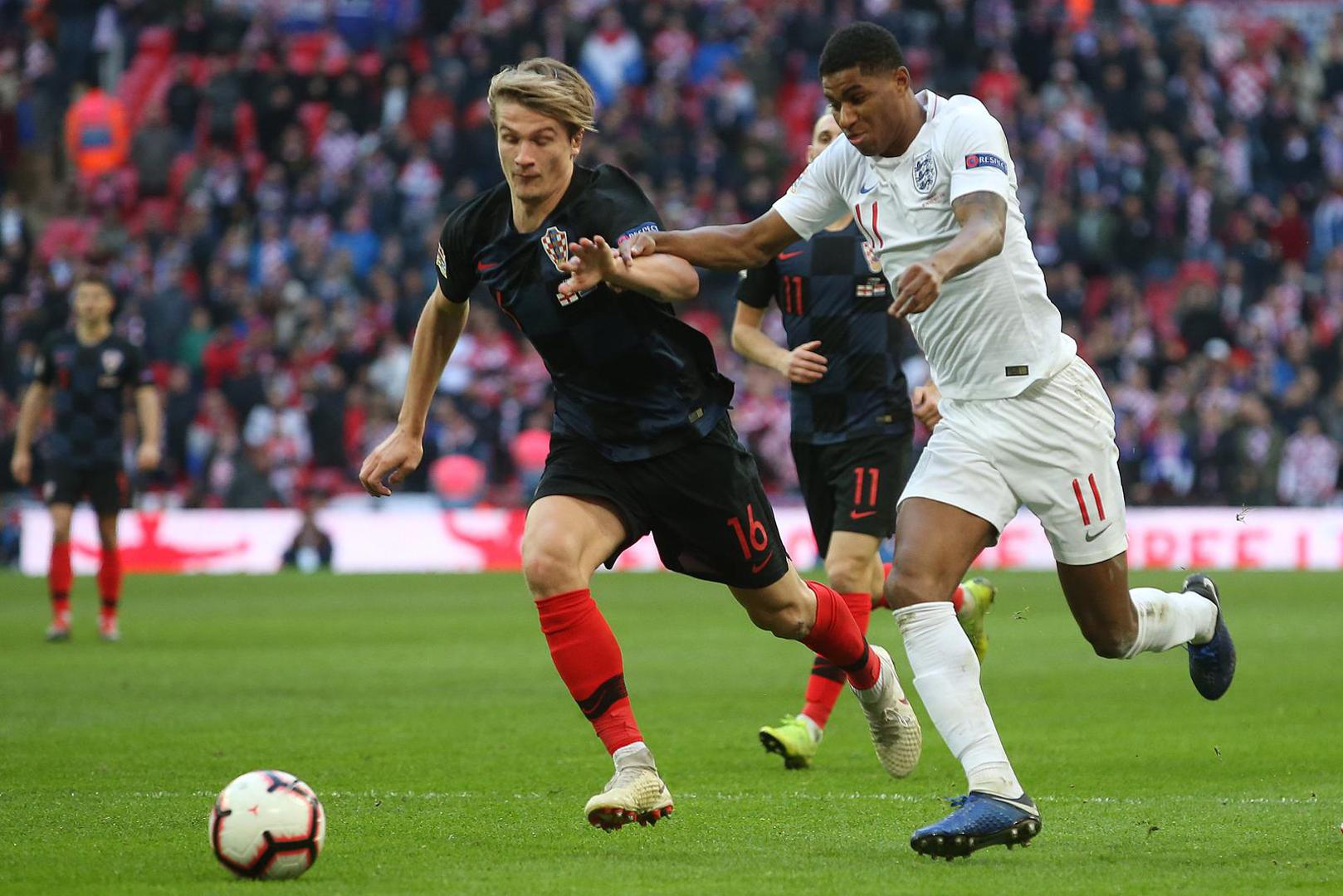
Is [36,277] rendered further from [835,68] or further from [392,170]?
[835,68]

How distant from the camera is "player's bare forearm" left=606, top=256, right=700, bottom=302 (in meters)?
5.92

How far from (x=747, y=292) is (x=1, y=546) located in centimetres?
1593

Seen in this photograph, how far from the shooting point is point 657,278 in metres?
5.96

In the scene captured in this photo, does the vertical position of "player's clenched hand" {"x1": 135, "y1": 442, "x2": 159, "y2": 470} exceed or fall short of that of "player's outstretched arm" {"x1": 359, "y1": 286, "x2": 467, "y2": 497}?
it falls short

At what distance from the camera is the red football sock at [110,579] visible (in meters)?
14.2

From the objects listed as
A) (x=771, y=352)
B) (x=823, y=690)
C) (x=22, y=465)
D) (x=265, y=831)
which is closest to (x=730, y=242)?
(x=771, y=352)

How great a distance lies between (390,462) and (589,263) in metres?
1.20

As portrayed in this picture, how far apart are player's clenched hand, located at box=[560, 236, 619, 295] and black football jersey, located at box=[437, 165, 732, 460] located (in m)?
0.33

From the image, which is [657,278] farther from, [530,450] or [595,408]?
[530,450]

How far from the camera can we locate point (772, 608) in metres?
6.72

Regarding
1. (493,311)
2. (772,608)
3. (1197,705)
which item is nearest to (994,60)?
(493,311)

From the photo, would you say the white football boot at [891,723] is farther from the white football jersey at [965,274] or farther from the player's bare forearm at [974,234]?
the player's bare forearm at [974,234]

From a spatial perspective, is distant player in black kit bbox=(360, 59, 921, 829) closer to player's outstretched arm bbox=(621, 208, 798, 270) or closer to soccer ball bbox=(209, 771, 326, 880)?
player's outstretched arm bbox=(621, 208, 798, 270)

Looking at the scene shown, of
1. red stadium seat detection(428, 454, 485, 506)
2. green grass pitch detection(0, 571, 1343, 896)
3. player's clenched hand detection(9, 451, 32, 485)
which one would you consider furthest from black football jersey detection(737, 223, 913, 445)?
red stadium seat detection(428, 454, 485, 506)
